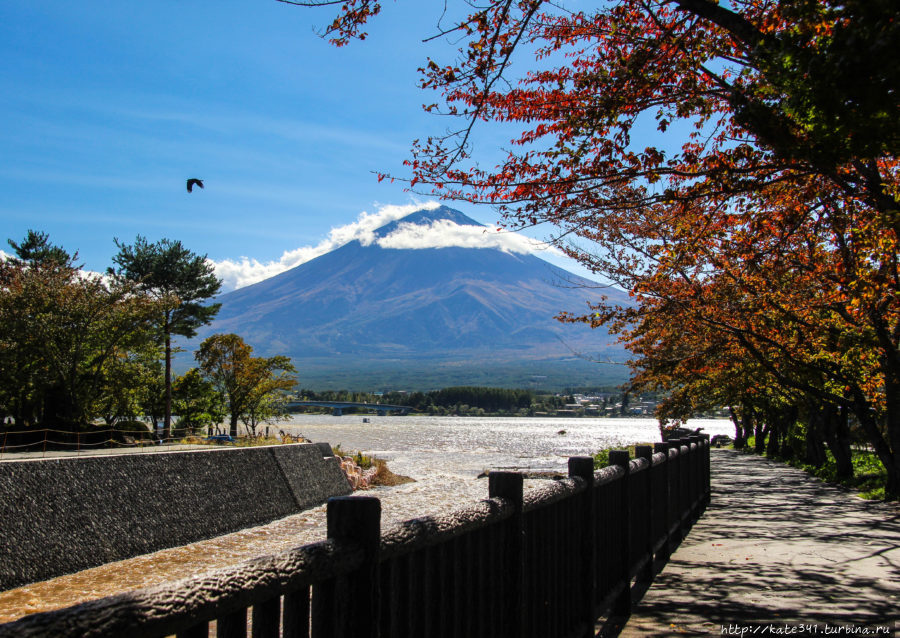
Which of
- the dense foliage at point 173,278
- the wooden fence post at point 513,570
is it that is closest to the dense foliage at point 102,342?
the dense foliage at point 173,278

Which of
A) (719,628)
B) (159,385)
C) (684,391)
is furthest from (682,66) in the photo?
(159,385)

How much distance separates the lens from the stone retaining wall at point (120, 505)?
8500mm

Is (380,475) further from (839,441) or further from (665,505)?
→ (665,505)

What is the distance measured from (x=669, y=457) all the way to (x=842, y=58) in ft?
17.5

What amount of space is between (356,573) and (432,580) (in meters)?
0.64

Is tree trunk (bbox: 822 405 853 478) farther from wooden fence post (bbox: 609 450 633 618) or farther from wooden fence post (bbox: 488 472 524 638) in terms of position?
wooden fence post (bbox: 488 472 524 638)

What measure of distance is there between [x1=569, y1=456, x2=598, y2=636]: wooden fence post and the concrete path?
0.84 metres

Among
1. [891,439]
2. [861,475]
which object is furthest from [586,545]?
[861,475]

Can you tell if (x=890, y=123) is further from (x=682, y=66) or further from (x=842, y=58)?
(x=682, y=66)

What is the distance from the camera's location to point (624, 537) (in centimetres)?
609

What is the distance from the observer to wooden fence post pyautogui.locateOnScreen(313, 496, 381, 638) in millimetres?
2236

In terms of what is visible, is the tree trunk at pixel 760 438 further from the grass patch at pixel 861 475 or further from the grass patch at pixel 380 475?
the grass patch at pixel 380 475

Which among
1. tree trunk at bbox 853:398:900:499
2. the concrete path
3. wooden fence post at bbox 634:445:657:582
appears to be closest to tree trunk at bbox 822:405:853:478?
tree trunk at bbox 853:398:900:499

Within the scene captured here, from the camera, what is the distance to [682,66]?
303 inches
